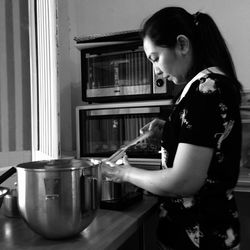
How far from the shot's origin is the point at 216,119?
0.74 meters

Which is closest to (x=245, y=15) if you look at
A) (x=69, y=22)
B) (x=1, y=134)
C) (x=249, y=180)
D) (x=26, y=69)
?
(x=249, y=180)

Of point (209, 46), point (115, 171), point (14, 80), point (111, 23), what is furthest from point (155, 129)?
point (111, 23)

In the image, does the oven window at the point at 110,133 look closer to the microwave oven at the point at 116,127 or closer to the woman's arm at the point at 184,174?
the microwave oven at the point at 116,127

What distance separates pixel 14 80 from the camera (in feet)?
Result: 4.78

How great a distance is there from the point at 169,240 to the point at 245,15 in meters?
1.27

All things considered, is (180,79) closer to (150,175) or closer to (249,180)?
(150,175)

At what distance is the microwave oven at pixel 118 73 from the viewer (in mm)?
1462

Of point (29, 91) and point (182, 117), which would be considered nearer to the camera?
point (182, 117)

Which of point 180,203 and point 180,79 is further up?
point 180,79

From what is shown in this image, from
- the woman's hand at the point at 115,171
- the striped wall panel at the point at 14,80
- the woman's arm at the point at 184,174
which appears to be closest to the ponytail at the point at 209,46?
the woman's arm at the point at 184,174

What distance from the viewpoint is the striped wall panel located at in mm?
1407

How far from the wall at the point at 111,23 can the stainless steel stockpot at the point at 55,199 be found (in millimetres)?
1087


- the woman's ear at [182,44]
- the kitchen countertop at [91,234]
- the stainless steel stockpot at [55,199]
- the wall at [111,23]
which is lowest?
the kitchen countertop at [91,234]

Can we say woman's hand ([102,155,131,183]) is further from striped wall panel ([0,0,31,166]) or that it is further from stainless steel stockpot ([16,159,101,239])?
striped wall panel ([0,0,31,166])
